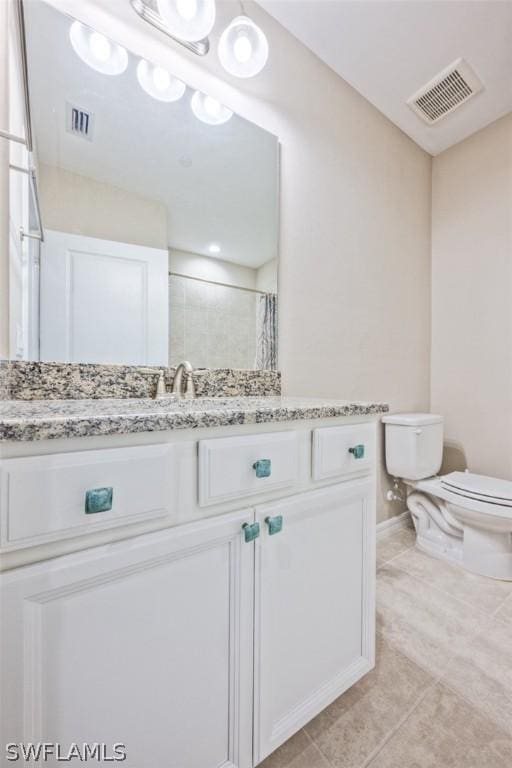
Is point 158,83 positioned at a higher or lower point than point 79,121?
higher

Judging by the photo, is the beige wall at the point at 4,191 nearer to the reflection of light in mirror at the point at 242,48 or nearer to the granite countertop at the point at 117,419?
the granite countertop at the point at 117,419

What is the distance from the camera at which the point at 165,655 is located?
59 centimetres

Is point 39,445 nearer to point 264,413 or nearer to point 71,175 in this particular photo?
point 264,413

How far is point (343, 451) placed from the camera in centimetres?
86

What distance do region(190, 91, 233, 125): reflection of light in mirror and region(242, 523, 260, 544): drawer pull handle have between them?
57.1 inches

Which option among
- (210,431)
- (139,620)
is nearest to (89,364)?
(210,431)

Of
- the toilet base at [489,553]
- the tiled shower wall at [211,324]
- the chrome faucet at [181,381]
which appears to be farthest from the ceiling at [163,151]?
the toilet base at [489,553]

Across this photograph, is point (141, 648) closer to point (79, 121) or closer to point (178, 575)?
point (178, 575)

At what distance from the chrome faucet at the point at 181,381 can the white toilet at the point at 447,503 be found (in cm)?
125

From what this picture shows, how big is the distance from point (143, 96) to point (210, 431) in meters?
1.23

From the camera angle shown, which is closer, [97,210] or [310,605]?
[310,605]

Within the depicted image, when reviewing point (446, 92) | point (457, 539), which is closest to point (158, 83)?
point (446, 92)

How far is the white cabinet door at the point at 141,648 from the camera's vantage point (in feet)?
1.54

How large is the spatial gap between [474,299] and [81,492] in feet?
7.85
